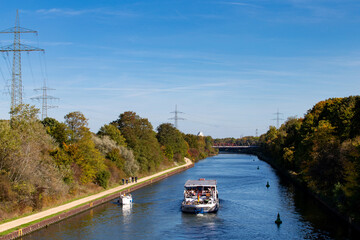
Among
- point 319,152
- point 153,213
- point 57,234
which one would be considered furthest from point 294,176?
point 57,234

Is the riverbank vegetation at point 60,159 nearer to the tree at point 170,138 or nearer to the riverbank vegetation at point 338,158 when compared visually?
the riverbank vegetation at point 338,158

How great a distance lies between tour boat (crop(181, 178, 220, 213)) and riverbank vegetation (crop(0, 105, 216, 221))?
16100 mm

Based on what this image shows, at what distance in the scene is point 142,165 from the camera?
95.2 m

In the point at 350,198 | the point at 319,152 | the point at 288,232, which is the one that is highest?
the point at 319,152

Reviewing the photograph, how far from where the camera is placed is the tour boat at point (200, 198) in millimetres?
51375

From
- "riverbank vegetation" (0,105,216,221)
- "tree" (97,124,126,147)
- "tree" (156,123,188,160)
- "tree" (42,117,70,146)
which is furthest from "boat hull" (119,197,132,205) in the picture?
"tree" (156,123,188,160)

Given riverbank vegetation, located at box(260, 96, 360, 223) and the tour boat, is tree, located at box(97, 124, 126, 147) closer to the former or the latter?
the tour boat

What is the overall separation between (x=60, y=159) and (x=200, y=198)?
20.9m

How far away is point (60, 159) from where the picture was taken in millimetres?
57344

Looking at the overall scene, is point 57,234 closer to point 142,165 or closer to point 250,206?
point 250,206

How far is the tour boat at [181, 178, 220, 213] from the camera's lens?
5138 cm

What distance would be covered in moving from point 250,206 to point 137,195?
20.5 metres

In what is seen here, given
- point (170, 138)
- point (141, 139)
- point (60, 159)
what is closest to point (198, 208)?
point (60, 159)

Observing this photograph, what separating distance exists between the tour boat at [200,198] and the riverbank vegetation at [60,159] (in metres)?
16.1
